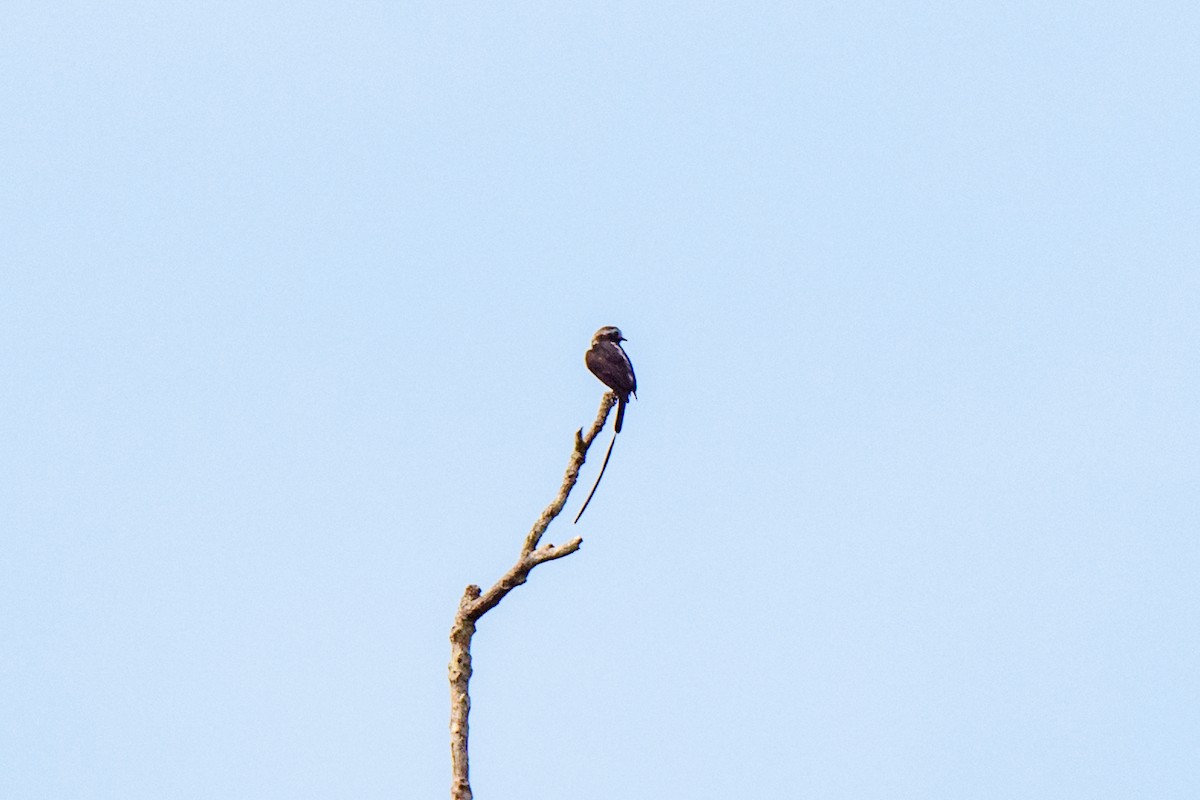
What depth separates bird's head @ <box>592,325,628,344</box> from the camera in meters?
11.6

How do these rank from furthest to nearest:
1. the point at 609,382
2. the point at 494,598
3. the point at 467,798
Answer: the point at 609,382, the point at 494,598, the point at 467,798

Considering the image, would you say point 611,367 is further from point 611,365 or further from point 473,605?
point 473,605

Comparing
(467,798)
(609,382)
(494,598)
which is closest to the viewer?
(467,798)

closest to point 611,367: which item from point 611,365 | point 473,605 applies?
point 611,365

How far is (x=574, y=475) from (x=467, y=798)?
1919 mm

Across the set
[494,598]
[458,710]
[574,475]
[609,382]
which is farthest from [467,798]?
[609,382]

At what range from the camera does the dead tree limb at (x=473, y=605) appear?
7824 millimetres

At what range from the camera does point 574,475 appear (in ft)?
28.5

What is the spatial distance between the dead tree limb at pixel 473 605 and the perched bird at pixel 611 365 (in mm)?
2094

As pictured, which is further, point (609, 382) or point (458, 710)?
point (609, 382)

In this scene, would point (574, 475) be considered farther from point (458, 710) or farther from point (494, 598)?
point (458, 710)

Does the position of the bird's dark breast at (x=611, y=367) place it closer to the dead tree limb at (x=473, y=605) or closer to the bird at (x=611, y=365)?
the bird at (x=611, y=365)

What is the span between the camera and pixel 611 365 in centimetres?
1120

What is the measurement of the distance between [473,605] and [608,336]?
3.81 metres
